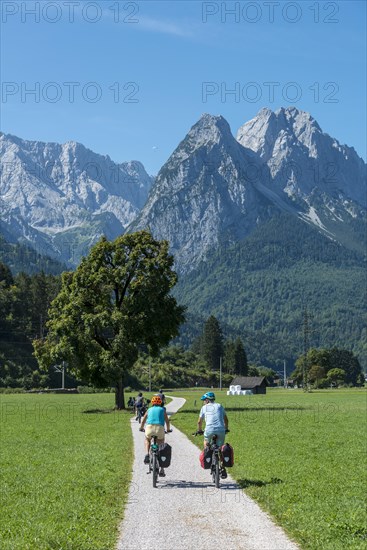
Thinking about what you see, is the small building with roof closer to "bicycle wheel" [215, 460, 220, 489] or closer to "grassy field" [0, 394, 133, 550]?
"grassy field" [0, 394, 133, 550]

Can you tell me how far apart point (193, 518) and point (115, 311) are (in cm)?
4107

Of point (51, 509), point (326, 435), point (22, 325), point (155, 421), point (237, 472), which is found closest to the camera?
point (51, 509)

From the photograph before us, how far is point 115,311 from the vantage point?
56.2 metres

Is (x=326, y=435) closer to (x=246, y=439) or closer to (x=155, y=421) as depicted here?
(x=246, y=439)

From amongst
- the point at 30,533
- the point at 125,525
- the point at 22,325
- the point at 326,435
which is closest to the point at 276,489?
the point at 125,525

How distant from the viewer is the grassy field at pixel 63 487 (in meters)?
14.1

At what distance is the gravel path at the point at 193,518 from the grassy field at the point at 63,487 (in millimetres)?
469

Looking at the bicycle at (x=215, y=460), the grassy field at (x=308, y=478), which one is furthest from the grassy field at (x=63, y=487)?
the grassy field at (x=308, y=478)

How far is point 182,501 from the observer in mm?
17750

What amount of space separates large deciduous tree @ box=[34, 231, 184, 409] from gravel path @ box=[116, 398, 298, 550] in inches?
1322

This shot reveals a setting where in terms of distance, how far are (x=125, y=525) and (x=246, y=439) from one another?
20.7 m

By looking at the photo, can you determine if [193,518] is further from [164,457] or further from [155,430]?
[155,430]

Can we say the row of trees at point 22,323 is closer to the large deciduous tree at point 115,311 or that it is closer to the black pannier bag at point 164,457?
the large deciduous tree at point 115,311

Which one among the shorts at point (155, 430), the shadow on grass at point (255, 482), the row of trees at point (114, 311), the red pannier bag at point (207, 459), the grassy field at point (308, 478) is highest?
the row of trees at point (114, 311)
